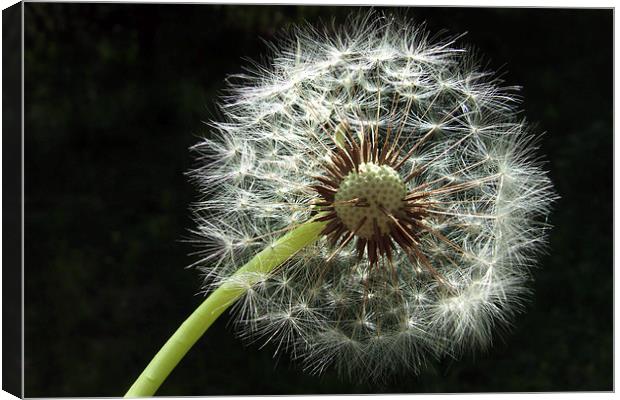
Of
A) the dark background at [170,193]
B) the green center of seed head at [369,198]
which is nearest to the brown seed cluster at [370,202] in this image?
the green center of seed head at [369,198]

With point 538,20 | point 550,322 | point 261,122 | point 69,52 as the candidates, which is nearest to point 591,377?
point 550,322

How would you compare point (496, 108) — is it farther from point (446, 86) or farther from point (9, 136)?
point (9, 136)

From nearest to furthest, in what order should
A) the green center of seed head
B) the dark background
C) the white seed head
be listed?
the green center of seed head
the white seed head
the dark background

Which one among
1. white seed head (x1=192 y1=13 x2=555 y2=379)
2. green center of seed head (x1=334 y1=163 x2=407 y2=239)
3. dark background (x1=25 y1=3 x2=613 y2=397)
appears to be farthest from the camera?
dark background (x1=25 y1=3 x2=613 y2=397)

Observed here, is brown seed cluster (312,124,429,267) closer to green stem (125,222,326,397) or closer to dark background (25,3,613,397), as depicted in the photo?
green stem (125,222,326,397)

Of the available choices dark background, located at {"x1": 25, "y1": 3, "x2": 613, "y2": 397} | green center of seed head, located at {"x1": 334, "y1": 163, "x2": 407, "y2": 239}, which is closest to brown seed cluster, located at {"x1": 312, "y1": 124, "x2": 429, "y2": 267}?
green center of seed head, located at {"x1": 334, "y1": 163, "x2": 407, "y2": 239}

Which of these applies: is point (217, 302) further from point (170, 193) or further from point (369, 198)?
point (170, 193)

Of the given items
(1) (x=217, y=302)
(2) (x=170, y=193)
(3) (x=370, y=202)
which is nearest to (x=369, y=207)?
(3) (x=370, y=202)
